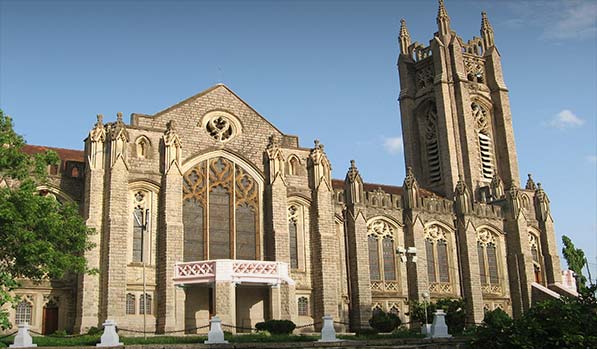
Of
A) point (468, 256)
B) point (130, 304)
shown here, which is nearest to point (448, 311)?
point (468, 256)

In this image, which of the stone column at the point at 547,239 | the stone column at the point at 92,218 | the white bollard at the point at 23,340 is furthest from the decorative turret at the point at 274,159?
the stone column at the point at 547,239

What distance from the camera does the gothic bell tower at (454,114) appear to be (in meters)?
57.9

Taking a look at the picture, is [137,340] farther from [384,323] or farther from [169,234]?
[384,323]

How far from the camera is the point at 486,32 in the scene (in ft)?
216

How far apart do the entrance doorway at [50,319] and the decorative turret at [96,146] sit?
23.0 feet

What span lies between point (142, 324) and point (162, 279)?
2393 mm

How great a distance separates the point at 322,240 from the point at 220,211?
6077mm

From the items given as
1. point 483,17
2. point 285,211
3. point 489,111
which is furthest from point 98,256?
point 483,17

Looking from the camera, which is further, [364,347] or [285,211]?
[285,211]

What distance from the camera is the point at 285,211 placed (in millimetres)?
39844

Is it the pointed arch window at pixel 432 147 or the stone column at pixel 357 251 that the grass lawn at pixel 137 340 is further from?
the pointed arch window at pixel 432 147

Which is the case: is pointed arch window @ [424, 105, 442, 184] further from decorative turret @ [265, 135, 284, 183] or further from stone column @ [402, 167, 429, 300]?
decorative turret @ [265, 135, 284, 183]

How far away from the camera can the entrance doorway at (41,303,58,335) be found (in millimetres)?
34219

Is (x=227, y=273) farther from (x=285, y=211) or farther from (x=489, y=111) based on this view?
(x=489, y=111)
